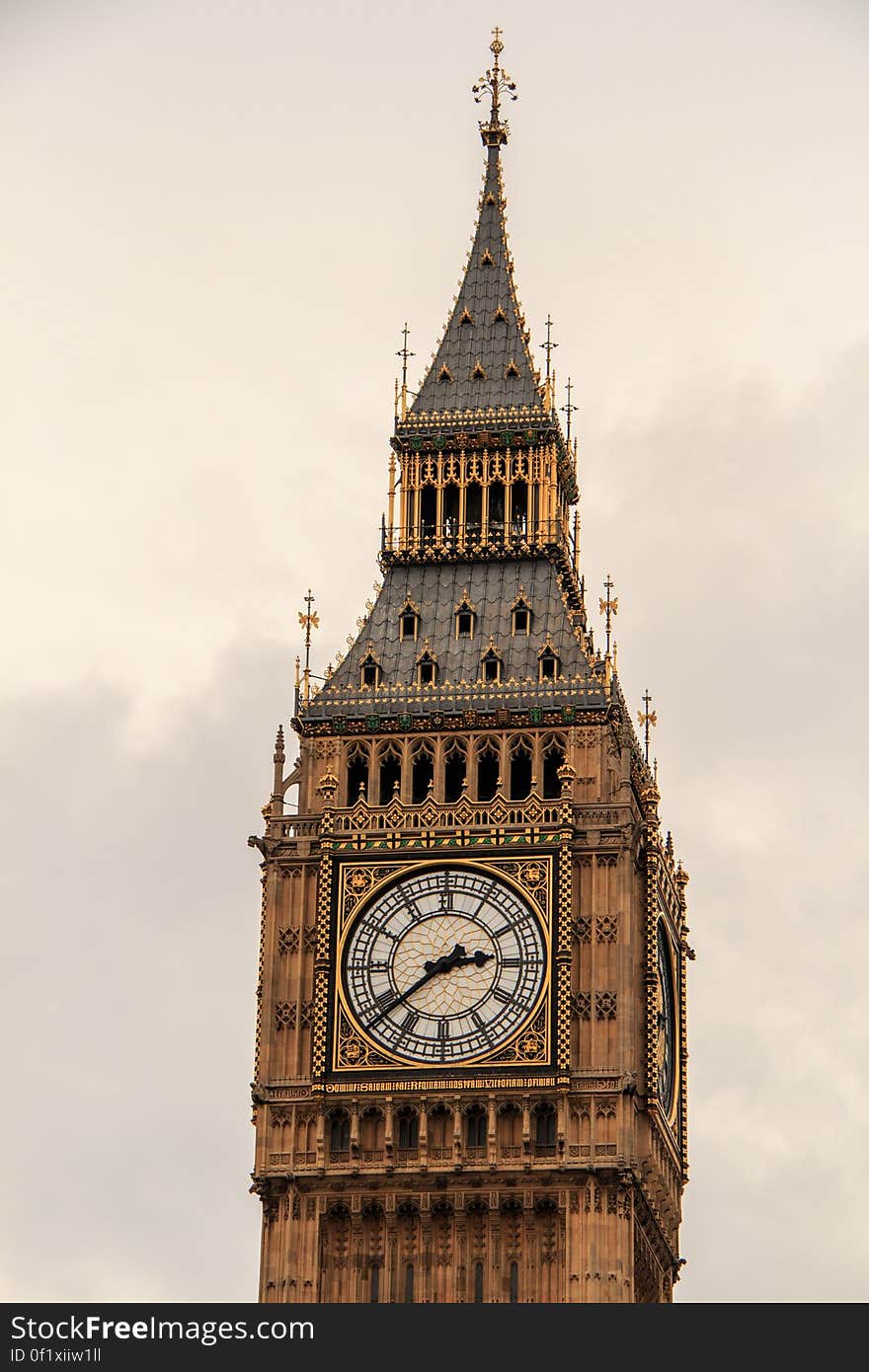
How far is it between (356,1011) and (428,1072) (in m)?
1.96

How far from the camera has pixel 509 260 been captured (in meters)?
116

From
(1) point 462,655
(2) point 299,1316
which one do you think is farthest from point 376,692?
(2) point 299,1316

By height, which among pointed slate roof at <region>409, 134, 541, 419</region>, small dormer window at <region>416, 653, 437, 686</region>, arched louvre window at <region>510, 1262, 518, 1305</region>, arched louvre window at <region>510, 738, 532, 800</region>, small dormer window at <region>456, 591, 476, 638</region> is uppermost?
pointed slate roof at <region>409, 134, 541, 419</region>

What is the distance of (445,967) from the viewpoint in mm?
105875

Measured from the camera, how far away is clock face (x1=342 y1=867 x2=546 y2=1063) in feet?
347

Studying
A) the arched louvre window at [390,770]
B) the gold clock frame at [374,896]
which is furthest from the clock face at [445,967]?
the arched louvre window at [390,770]

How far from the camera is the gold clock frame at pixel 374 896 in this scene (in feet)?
346

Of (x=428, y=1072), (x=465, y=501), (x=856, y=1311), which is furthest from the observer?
(x=465, y=501)

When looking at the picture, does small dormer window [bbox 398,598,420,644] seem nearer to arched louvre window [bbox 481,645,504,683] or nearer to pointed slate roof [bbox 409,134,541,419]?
arched louvre window [bbox 481,645,504,683]

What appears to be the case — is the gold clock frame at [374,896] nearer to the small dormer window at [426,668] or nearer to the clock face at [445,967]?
the clock face at [445,967]

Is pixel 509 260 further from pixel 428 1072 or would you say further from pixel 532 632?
pixel 428 1072

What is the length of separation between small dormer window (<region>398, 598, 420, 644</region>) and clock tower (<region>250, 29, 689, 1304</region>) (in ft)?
0.21

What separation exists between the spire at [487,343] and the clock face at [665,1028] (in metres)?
12.2

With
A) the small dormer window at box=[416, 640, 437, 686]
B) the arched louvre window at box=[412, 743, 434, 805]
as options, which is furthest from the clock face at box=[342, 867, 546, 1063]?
the small dormer window at box=[416, 640, 437, 686]
